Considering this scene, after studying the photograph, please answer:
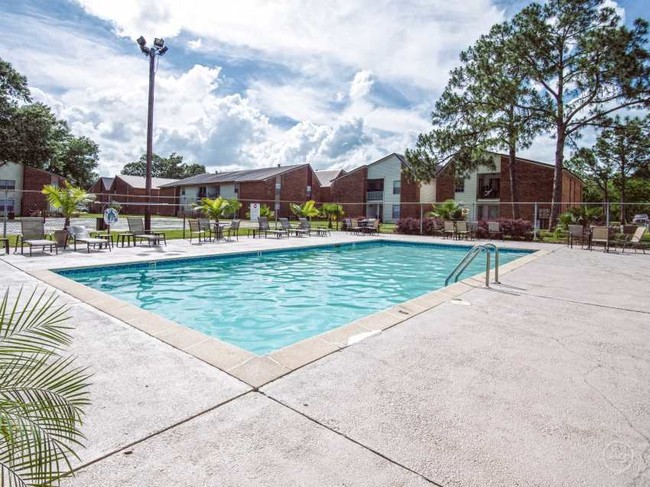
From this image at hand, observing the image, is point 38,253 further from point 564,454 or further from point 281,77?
point 564,454

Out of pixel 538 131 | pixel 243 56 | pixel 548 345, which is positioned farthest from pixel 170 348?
pixel 538 131

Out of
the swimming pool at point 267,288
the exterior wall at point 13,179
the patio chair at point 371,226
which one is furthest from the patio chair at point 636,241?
the exterior wall at point 13,179

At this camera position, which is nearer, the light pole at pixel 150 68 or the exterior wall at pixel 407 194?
the light pole at pixel 150 68

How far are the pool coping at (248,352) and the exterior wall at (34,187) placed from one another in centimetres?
3348

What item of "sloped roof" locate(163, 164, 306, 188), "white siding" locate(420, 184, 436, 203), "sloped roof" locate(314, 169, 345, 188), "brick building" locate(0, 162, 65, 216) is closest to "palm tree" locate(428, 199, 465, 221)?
"white siding" locate(420, 184, 436, 203)

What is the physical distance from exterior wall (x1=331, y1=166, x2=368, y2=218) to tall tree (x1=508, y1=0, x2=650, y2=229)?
64.1ft

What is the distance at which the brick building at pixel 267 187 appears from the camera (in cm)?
3803

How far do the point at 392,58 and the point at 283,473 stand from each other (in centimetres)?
1385

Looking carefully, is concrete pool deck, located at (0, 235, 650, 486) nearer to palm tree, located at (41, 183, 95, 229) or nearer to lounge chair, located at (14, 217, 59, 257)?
lounge chair, located at (14, 217, 59, 257)

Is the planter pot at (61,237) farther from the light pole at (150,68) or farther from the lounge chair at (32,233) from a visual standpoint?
the light pole at (150,68)

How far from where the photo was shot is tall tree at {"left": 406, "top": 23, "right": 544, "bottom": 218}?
21516 mm

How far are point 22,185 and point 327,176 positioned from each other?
30.8 m

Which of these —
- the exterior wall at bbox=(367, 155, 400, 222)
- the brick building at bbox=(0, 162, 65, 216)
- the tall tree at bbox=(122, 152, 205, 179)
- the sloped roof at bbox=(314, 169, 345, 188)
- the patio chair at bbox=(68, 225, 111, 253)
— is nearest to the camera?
the patio chair at bbox=(68, 225, 111, 253)

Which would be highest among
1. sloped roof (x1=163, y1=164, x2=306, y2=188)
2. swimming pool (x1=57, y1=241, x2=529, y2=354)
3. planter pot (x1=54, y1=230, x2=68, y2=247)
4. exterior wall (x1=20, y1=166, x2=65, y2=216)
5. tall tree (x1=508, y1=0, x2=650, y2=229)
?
tall tree (x1=508, y1=0, x2=650, y2=229)
